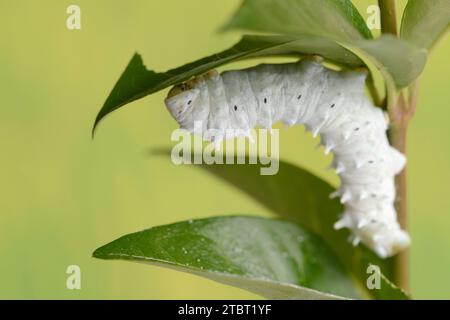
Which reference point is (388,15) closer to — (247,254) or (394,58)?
(394,58)

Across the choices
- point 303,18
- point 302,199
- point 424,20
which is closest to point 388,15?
point 424,20

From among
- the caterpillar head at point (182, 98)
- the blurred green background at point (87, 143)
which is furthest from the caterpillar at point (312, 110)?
the blurred green background at point (87, 143)

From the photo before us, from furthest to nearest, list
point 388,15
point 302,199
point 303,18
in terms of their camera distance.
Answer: point 302,199, point 388,15, point 303,18

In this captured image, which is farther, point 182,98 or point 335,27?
point 182,98

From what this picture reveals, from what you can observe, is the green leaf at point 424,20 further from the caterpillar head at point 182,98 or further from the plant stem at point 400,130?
the caterpillar head at point 182,98

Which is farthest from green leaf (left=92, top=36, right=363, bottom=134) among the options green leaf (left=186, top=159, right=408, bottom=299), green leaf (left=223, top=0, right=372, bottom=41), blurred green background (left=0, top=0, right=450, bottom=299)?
blurred green background (left=0, top=0, right=450, bottom=299)

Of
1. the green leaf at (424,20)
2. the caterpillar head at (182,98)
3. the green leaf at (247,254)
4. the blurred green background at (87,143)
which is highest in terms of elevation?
the blurred green background at (87,143)
